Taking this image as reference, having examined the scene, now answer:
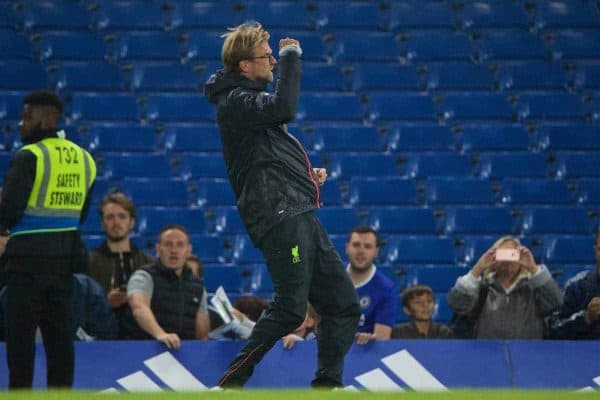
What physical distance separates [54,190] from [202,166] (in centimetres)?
512

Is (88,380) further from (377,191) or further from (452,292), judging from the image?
(377,191)

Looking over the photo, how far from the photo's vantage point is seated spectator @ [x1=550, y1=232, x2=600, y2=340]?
8023mm

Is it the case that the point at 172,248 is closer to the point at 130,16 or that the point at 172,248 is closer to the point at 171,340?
the point at 171,340

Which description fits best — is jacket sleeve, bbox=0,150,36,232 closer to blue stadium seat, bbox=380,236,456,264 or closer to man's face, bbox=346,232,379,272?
man's face, bbox=346,232,379,272

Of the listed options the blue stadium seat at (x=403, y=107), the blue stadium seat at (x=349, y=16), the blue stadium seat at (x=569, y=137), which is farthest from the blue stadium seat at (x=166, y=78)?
the blue stadium seat at (x=569, y=137)

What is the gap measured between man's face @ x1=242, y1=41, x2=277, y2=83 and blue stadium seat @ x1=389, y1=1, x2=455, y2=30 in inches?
276

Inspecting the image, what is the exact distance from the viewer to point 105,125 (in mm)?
11742

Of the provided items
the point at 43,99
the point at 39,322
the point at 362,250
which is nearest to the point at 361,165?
the point at 362,250

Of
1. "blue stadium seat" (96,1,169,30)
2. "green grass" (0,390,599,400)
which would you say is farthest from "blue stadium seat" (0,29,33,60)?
"green grass" (0,390,599,400)

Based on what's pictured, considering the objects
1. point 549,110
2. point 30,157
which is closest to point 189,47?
point 549,110

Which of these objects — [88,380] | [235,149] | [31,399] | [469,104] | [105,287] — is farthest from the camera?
[469,104]

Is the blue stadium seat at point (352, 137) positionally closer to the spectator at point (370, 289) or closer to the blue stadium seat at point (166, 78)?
the blue stadium seat at point (166, 78)

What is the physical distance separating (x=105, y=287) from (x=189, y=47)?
449 centimetres

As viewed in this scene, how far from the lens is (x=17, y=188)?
626cm
